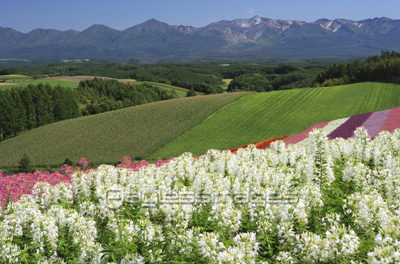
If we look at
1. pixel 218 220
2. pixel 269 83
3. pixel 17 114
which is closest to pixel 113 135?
pixel 17 114

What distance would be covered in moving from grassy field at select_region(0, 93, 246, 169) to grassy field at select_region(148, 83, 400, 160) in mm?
2937

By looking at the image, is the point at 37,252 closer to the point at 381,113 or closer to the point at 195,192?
the point at 195,192

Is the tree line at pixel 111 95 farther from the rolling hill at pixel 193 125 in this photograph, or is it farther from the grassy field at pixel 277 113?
the grassy field at pixel 277 113

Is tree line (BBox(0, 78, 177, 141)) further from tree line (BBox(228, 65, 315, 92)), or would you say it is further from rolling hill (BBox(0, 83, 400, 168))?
tree line (BBox(228, 65, 315, 92))

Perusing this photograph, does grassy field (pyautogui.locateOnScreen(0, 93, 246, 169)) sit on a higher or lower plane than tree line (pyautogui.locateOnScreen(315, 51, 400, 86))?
lower

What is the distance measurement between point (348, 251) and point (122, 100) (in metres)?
104

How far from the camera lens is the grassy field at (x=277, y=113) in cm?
4475

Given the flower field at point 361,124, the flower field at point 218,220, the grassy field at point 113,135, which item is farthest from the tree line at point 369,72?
the flower field at point 218,220

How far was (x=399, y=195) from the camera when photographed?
834cm

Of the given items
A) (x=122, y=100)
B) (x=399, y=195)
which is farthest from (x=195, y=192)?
(x=122, y=100)

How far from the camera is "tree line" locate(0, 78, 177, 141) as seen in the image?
221 ft

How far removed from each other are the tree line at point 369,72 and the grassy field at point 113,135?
34887 millimetres

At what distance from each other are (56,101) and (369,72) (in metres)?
81.0

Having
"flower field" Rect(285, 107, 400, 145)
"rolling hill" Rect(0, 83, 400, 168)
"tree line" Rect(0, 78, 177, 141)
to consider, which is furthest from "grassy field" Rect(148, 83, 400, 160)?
"tree line" Rect(0, 78, 177, 141)
